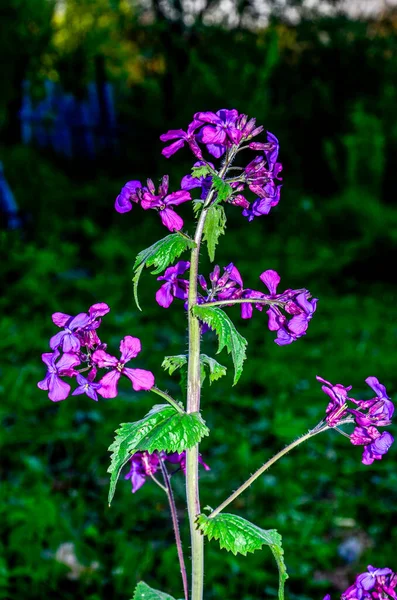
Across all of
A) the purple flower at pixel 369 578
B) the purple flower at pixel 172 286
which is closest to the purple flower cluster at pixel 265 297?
the purple flower at pixel 172 286

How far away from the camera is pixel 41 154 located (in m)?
11.4

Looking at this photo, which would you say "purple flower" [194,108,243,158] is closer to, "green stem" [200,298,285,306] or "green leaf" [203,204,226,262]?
"green leaf" [203,204,226,262]

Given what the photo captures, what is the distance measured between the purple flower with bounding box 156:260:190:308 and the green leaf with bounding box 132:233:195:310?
95 mm

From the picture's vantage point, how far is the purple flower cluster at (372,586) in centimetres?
117

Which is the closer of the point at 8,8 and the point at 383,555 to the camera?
the point at 383,555

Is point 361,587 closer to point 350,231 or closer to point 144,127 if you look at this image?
point 350,231

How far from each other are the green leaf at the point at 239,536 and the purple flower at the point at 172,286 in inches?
13.6

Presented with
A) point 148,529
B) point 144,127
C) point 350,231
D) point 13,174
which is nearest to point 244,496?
point 148,529

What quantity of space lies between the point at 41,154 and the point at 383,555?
990 centimetres

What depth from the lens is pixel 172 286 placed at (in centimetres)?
117

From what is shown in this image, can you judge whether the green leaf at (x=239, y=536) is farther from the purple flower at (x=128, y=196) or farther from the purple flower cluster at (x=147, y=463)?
the purple flower at (x=128, y=196)


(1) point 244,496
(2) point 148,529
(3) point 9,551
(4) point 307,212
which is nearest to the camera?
(3) point 9,551

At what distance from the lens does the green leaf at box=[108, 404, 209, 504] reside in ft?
3.27

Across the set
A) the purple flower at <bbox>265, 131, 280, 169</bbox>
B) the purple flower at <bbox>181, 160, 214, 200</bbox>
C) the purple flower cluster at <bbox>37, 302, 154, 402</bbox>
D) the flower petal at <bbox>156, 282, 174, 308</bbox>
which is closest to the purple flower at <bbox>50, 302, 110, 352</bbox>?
the purple flower cluster at <bbox>37, 302, 154, 402</bbox>
